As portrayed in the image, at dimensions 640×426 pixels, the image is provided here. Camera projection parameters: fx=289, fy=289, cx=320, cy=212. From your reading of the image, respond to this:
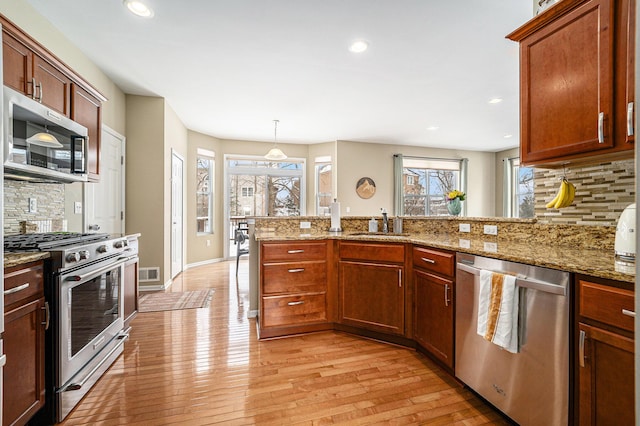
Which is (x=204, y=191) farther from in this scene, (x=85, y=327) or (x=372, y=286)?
(x=372, y=286)

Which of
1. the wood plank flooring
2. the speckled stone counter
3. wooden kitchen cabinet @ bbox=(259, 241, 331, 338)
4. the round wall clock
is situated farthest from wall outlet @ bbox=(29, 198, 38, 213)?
the round wall clock

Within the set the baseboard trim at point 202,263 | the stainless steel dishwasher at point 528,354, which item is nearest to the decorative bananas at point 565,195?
the stainless steel dishwasher at point 528,354

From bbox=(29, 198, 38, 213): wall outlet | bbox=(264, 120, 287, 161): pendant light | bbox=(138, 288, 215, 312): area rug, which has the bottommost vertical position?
bbox=(138, 288, 215, 312): area rug

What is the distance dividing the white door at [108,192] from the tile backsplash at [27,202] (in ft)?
1.42

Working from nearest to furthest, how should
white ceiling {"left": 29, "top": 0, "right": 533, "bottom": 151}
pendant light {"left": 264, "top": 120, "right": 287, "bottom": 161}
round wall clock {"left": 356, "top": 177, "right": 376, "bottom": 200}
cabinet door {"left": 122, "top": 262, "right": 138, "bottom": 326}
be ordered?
white ceiling {"left": 29, "top": 0, "right": 533, "bottom": 151} < cabinet door {"left": 122, "top": 262, "right": 138, "bottom": 326} < pendant light {"left": 264, "top": 120, "right": 287, "bottom": 161} < round wall clock {"left": 356, "top": 177, "right": 376, "bottom": 200}

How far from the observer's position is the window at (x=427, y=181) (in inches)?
292

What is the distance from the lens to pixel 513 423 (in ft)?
5.14

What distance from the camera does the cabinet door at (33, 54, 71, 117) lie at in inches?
76.2

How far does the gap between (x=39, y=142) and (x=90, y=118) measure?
0.78 m

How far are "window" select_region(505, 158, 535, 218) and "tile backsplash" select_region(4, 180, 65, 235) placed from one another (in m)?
8.81

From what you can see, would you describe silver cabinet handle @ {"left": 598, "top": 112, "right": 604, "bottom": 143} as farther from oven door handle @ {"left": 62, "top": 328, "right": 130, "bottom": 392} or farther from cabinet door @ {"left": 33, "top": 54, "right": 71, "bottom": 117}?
cabinet door @ {"left": 33, "top": 54, "right": 71, "bottom": 117}

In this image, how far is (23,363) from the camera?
139cm

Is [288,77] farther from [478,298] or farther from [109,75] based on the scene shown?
[478,298]

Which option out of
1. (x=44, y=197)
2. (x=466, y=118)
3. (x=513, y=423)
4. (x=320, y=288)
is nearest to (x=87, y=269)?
(x=44, y=197)
